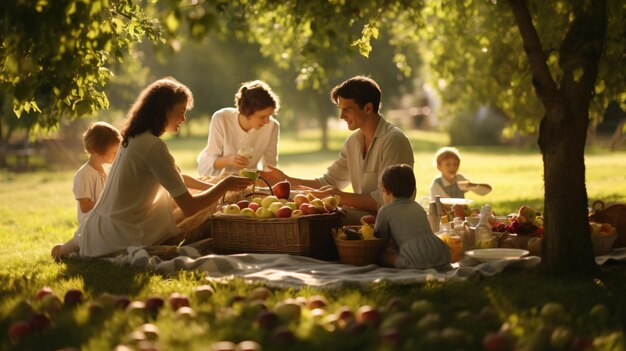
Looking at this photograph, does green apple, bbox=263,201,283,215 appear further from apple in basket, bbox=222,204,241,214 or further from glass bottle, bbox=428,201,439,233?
glass bottle, bbox=428,201,439,233

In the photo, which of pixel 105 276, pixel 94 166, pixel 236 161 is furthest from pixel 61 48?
pixel 236 161

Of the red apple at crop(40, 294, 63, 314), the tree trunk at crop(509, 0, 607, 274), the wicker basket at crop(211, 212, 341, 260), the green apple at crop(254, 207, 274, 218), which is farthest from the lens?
the green apple at crop(254, 207, 274, 218)

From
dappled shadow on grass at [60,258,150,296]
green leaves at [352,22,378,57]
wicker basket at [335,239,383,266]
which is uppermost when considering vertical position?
green leaves at [352,22,378,57]

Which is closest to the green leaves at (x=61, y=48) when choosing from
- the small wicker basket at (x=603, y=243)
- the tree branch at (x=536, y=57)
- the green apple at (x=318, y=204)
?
the green apple at (x=318, y=204)

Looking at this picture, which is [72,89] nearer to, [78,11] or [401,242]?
[78,11]

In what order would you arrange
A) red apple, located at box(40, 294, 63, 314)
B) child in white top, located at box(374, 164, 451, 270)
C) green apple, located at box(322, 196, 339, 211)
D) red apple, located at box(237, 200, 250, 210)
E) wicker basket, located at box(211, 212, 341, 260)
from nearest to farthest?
1. red apple, located at box(40, 294, 63, 314)
2. child in white top, located at box(374, 164, 451, 270)
3. wicker basket, located at box(211, 212, 341, 260)
4. green apple, located at box(322, 196, 339, 211)
5. red apple, located at box(237, 200, 250, 210)

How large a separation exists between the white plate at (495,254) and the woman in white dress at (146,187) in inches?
88.2

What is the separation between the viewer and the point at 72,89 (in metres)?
7.93

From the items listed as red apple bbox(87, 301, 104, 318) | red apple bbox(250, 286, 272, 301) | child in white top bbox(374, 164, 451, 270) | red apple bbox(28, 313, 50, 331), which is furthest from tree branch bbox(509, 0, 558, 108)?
red apple bbox(28, 313, 50, 331)

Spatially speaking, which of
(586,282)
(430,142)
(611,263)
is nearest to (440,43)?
(611,263)

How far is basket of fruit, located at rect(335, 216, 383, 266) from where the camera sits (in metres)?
7.61

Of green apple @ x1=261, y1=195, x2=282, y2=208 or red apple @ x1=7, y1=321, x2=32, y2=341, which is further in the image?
green apple @ x1=261, y1=195, x2=282, y2=208

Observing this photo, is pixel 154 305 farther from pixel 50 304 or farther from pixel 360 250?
pixel 360 250

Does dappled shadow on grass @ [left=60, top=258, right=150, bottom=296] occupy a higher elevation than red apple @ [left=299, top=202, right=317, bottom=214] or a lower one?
lower
